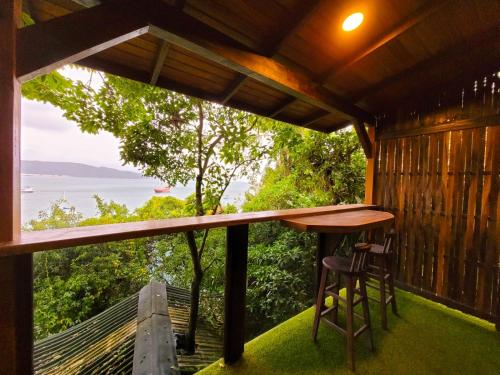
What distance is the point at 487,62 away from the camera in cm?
245

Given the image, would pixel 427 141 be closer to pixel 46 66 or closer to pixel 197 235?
pixel 46 66

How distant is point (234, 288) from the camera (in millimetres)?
1853

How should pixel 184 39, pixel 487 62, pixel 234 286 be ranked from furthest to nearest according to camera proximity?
pixel 487 62, pixel 234 286, pixel 184 39

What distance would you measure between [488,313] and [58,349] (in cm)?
522

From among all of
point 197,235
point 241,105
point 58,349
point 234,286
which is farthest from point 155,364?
point 197,235

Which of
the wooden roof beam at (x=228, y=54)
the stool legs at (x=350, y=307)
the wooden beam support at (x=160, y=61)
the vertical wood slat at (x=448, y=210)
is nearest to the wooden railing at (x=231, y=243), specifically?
the stool legs at (x=350, y=307)

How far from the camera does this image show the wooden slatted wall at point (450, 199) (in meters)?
2.52

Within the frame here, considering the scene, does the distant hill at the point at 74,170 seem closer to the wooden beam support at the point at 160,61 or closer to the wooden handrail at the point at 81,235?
the wooden beam support at the point at 160,61

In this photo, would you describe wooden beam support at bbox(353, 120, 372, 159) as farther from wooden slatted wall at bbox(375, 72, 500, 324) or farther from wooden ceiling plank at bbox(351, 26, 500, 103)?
wooden ceiling plank at bbox(351, 26, 500, 103)

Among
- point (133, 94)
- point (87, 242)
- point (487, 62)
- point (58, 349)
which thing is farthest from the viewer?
point (133, 94)

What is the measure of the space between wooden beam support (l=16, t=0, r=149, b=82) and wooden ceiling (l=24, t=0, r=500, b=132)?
0.35 ft

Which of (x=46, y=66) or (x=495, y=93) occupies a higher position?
(x=495, y=93)

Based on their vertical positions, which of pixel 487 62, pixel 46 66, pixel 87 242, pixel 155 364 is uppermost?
pixel 487 62

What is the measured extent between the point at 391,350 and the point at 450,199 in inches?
80.1
